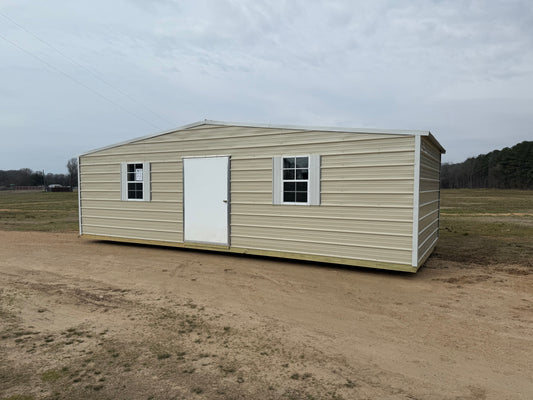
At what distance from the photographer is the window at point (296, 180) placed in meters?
7.10

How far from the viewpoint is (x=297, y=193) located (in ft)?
24.1

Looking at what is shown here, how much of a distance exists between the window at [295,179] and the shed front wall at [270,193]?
0.16m

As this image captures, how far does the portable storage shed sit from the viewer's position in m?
6.36

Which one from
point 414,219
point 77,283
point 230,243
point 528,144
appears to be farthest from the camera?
point 528,144

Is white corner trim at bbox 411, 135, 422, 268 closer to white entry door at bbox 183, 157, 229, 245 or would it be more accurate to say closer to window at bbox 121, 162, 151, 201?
white entry door at bbox 183, 157, 229, 245

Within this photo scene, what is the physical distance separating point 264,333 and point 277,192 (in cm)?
403

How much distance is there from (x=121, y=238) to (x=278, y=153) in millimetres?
5186

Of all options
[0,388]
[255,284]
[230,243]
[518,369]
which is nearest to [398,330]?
[518,369]

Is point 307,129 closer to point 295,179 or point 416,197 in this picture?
point 295,179

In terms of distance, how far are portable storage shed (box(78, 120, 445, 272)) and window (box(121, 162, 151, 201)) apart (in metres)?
0.03

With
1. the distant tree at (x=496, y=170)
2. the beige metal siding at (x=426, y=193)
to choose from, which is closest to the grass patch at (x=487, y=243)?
the beige metal siding at (x=426, y=193)

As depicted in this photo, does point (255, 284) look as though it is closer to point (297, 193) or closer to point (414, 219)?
point (297, 193)

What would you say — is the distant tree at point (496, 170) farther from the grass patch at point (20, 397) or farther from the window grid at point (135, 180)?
the grass patch at point (20, 397)

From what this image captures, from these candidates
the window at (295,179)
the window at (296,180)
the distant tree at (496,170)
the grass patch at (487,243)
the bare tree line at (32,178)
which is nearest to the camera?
the window at (296,180)
